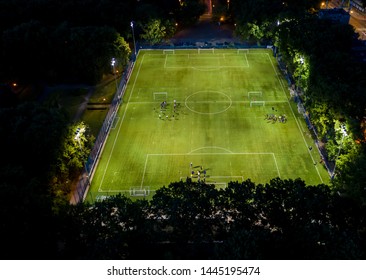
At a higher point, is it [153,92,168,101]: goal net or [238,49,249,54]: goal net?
[238,49,249,54]: goal net

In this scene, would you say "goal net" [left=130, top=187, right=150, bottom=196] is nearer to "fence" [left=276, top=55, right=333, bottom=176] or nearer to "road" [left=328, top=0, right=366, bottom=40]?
"fence" [left=276, top=55, right=333, bottom=176]

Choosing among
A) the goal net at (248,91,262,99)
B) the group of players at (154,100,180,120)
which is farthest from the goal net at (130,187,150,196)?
the goal net at (248,91,262,99)

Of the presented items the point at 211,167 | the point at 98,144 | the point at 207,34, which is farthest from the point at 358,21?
the point at 98,144

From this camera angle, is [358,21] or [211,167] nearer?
[211,167]

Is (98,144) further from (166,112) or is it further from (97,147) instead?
(166,112)

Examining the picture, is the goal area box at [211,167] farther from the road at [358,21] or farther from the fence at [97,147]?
the road at [358,21]

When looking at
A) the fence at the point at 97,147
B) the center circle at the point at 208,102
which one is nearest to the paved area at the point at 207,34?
the center circle at the point at 208,102
